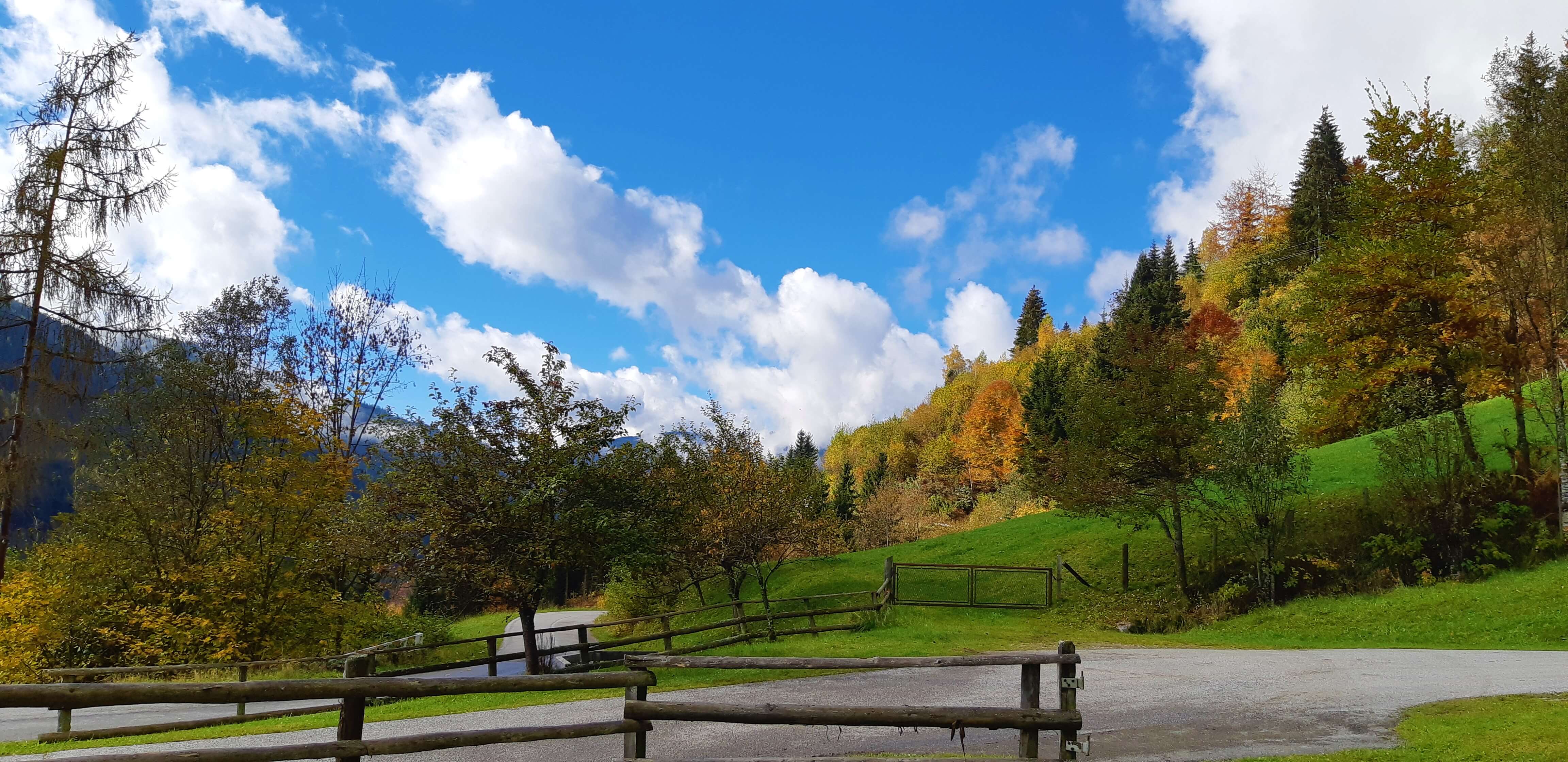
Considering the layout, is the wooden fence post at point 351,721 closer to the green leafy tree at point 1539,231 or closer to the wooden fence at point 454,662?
the wooden fence at point 454,662

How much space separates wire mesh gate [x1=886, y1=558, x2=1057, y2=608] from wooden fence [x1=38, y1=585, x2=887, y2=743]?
115 inches

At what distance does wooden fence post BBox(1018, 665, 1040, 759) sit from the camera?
8.16 m

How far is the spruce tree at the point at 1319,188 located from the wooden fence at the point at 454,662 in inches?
2356

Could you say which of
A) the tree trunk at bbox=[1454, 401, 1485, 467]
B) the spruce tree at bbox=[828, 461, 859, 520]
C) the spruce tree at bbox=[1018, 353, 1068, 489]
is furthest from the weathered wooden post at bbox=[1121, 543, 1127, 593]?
the spruce tree at bbox=[828, 461, 859, 520]

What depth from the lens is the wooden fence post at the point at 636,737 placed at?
809 centimetres

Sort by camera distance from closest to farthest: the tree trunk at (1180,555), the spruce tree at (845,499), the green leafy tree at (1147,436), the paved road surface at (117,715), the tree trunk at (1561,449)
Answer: the paved road surface at (117,715), the tree trunk at (1561,449), the tree trunk at (1180,555), the green leafy tree at (1147,436), the spruce tree at (845,499)

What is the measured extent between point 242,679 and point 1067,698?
19.1 metres

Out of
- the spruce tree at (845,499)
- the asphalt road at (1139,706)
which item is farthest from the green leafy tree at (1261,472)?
the spruce tree at (845,499)

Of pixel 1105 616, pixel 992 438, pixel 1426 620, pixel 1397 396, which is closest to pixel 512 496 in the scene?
pixel 1105 616

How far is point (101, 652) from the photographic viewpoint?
2314 centimetres

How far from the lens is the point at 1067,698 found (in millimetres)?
8305

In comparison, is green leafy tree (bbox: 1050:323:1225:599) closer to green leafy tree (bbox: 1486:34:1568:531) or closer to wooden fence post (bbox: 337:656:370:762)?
green leafy tree (bbox: 1486:34:1568:531)

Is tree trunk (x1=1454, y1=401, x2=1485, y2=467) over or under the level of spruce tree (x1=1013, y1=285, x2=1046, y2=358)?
under

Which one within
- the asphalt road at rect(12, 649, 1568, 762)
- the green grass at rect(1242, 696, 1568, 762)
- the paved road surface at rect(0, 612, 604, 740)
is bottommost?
the paved road surface at rect(0, 612, 604, 740)
